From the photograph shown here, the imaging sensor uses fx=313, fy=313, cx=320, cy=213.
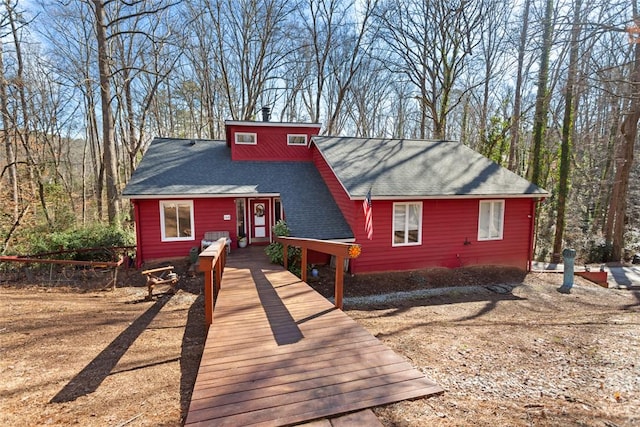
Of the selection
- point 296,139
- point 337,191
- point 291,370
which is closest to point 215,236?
point 337,191

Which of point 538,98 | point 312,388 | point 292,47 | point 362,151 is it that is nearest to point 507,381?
point 312,388

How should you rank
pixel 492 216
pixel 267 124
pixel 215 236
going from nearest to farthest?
pixel 215 236
pixel 492 216
pixel 267 124

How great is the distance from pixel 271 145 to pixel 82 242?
8010mm

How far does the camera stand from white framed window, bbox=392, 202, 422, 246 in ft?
34.3

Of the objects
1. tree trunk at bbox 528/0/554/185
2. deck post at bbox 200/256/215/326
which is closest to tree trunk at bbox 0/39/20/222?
deck post at bbox 200/256/215/326

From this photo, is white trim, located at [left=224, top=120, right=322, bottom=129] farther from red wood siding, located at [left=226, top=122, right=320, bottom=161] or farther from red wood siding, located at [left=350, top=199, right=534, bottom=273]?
red wood siding, located at [left=350, top=199, right=534, bottom=273]

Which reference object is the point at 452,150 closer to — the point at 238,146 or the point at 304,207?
the point at 304,207

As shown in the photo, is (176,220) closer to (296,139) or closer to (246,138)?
(246,138)

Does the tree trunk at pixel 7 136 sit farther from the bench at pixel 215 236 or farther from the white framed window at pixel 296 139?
the white framed window at pixel 296 139

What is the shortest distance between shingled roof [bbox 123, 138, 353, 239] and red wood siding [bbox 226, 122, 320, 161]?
0.34 m

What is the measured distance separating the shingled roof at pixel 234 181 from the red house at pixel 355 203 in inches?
1.5

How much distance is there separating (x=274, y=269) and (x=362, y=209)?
→ 340 centimetres

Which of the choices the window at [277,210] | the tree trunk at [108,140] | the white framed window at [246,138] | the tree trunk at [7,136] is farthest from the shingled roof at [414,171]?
the tree trunk at [7,136]

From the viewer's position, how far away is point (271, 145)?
13945 mm
